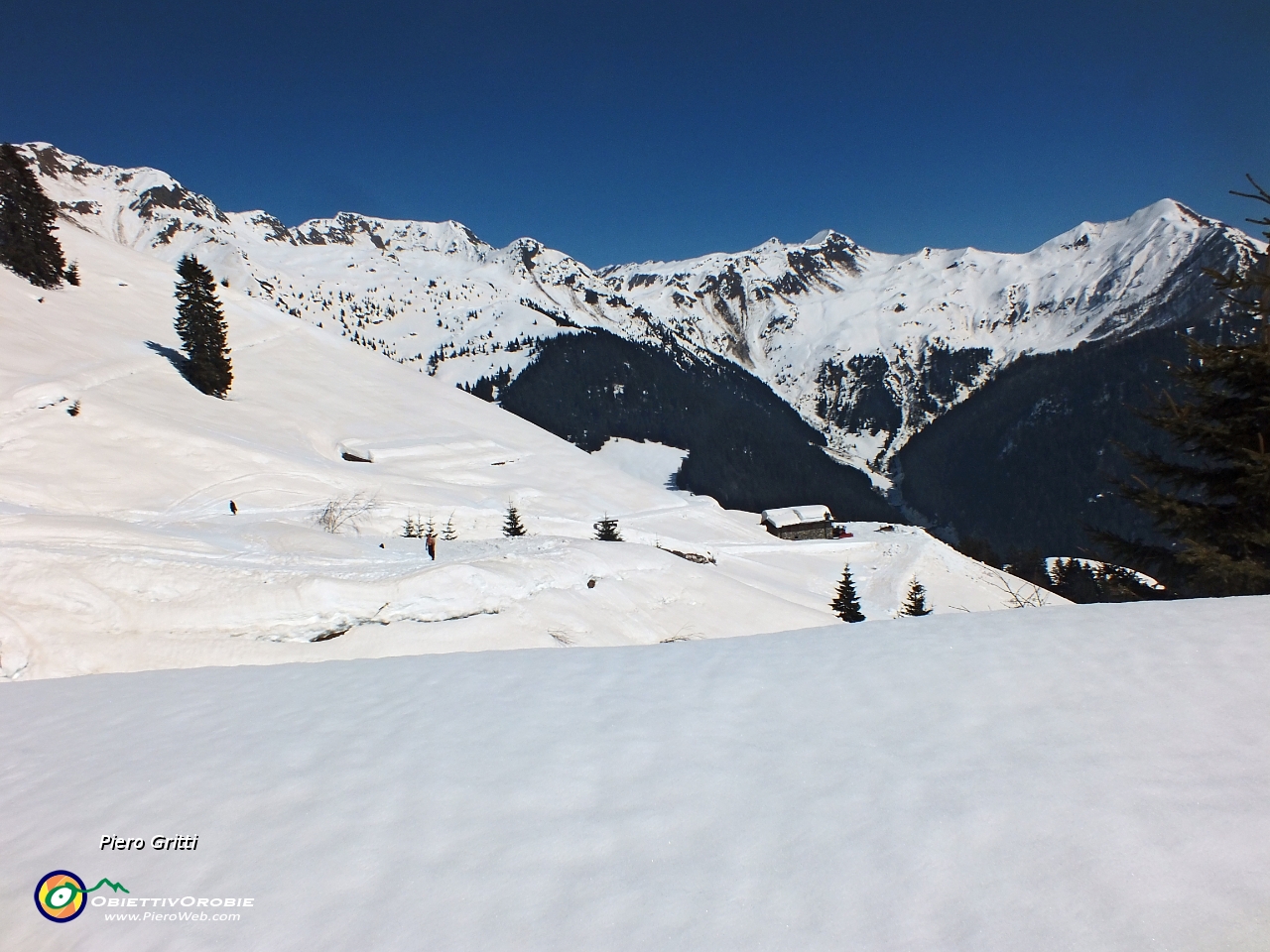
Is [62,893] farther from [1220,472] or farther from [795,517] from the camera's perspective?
[795,517]

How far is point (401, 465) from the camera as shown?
155 feet

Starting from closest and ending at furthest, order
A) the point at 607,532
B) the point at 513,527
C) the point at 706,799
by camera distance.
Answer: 1. the point at 706,799
2. the point at 513,527
3. the point at 607,532

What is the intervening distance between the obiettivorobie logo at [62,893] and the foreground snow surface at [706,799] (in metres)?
0.09

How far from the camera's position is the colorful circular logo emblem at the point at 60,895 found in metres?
3.80

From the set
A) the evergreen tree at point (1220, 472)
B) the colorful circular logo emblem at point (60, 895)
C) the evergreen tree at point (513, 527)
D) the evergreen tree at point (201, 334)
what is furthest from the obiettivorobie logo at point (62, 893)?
the evergreen tree at point (201, 334)

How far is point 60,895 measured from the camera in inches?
154

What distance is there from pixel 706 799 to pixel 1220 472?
1247 centimetres

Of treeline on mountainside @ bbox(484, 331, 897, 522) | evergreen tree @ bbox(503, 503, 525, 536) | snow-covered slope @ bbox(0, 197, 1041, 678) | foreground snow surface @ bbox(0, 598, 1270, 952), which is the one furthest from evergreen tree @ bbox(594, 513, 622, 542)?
treeline on mountainside @ bbox(484, 331, 897, 522)

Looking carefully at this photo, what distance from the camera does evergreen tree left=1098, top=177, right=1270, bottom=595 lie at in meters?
9.82

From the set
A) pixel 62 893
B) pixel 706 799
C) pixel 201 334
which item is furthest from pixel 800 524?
pixel 62 893

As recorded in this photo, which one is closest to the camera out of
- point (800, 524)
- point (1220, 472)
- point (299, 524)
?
point (1220, 472)

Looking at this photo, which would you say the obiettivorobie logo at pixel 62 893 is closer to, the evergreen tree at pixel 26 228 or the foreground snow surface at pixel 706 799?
the foreground snow surface at pixel 706 799

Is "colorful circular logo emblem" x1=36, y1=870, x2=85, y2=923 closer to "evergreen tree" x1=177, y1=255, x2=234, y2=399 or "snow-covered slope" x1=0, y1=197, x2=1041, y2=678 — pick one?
"snow-covered slope" x1=0, y1=197, x2=1041, y2=678

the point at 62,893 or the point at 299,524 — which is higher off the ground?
the point at 62,893
